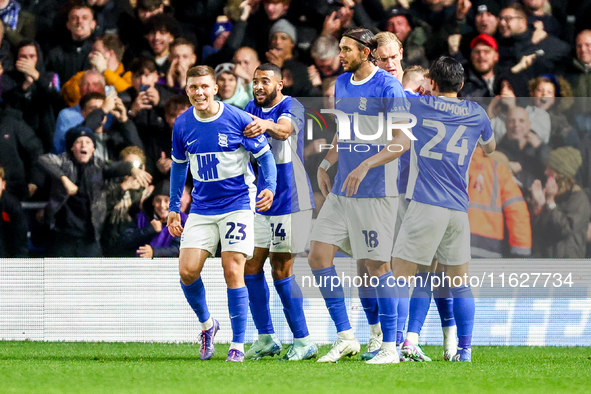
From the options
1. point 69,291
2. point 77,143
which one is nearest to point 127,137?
point 77,143

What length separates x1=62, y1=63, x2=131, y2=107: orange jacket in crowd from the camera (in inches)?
294

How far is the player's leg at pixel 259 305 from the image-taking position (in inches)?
195

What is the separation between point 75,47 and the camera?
7.64 metres

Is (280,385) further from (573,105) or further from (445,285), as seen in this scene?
(573,105)

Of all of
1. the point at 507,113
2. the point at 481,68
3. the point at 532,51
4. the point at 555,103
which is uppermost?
the point at 532,51

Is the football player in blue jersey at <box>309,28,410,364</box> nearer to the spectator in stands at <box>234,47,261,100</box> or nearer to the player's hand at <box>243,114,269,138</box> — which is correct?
the player's hand at <box>243,114,269,138</box>

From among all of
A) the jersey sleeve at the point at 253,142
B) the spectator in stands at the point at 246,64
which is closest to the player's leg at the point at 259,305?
the jersey sleeve at the point at 253,142

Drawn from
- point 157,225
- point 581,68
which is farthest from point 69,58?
point 581,68

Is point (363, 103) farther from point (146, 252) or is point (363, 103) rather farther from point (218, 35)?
point (218, 35)

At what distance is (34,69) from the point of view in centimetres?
753

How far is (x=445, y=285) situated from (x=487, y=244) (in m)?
1.62

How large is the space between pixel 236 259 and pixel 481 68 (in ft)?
13.4

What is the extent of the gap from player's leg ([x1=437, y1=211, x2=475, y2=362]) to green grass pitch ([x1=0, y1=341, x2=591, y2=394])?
218 millimetres

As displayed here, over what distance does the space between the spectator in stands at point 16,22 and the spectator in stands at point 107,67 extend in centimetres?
69
